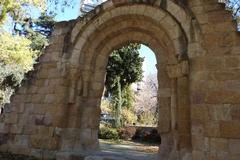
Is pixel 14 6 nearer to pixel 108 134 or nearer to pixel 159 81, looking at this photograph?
pixel 159 81

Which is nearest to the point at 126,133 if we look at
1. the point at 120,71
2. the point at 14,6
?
the point at 120,71

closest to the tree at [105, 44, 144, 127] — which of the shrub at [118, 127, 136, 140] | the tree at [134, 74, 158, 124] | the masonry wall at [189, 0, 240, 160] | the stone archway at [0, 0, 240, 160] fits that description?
the shrub at [118, 127, 136, 140]

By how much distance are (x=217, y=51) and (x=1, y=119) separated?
5922 mm

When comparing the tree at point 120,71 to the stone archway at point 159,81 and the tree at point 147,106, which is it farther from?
the stone archway at point 159,81

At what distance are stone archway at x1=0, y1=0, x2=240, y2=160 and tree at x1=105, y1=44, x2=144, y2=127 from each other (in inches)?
439

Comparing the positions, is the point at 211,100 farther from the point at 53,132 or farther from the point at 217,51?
the point at 53,132

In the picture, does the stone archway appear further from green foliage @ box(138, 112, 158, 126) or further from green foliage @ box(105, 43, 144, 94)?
green foliage @ box(138, 112, 158, 126)

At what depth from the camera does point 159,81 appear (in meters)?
6.49

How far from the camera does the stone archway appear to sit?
5199mm

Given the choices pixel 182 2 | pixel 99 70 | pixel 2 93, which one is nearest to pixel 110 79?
pixel 2 93

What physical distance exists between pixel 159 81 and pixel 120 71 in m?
12.5

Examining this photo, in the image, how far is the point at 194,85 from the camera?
17.9 feet

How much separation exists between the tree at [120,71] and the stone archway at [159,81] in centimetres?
1114

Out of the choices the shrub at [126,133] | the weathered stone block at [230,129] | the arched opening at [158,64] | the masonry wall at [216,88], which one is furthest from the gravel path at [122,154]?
the shrub at [126,133]
